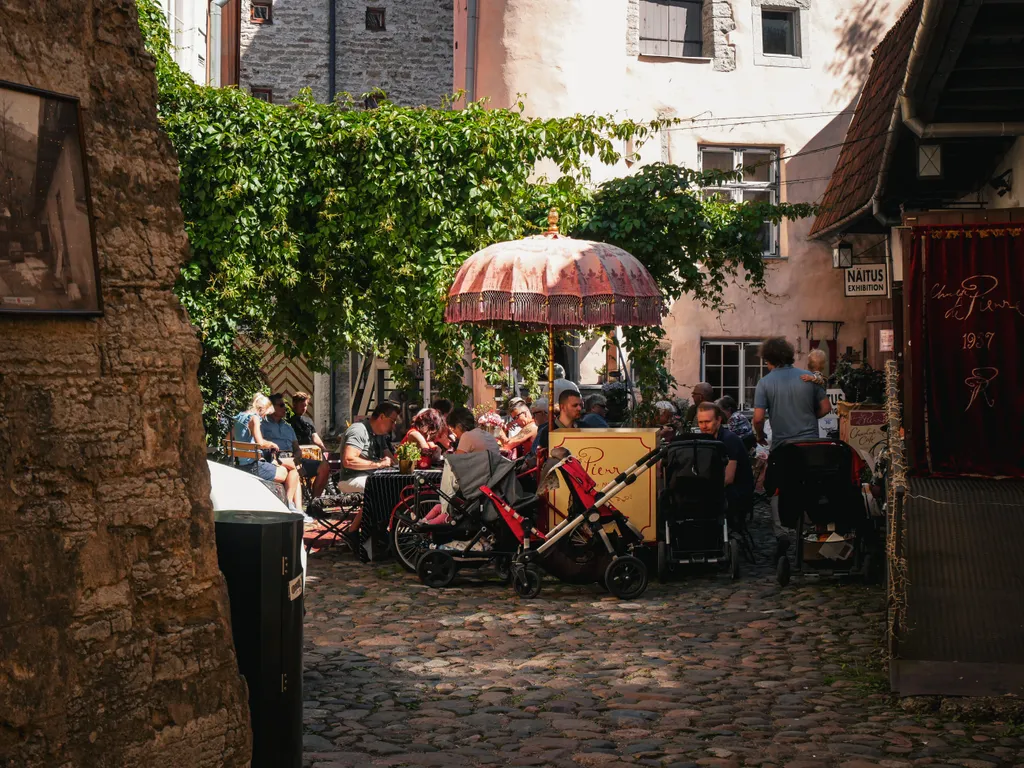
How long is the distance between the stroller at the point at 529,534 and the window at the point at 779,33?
13226mm

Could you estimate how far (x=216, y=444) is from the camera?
1469 centimetres

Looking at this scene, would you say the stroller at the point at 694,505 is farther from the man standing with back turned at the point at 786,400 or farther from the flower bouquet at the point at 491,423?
the flower bouquet at the point at 491,423

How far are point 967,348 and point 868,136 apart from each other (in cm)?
943

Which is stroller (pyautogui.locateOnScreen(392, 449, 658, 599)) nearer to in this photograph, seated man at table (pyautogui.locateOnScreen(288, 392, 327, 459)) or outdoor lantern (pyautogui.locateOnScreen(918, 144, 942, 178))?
outdoor lantern (pyautogui.locateOnScreen(918, 144, 942, 178))

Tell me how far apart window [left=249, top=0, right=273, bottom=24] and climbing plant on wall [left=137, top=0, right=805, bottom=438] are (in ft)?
55.8

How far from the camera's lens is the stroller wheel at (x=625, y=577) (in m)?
10.0

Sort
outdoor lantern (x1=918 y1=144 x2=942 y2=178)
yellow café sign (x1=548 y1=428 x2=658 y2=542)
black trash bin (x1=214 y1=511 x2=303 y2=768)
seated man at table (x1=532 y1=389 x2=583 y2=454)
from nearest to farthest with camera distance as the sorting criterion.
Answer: black trash bin (x1=214 y1=511 x2=303 y2=768), yellow café sign (x1=548 y1=428 x2=658 y2=542), seated man at table (x1=532 y1=389 x2=583 y2=454), outdoor lantern (x1=918 y1=144 x2=942 y2=178)

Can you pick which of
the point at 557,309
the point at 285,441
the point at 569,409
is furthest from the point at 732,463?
the point at 285,441

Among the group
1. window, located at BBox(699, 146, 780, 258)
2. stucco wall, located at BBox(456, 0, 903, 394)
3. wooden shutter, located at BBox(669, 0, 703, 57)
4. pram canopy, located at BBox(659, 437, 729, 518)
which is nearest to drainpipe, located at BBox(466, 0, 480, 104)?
stucco wall, located at BBox(456, 0, 903, 394)

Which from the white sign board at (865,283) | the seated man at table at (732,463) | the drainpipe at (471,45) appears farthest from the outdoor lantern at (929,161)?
the drainpipe at (471,45)

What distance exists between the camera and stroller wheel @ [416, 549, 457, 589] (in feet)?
34.5

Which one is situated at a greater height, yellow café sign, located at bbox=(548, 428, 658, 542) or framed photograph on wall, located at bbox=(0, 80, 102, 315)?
framed photograph on wall, located at bbox=(0, 80, 102, 315)

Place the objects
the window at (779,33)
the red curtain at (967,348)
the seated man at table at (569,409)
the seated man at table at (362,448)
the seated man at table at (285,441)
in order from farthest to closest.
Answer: the window at (779,33), the seated man at table at (285,441), the seated man at table at (362,448), the seated man at table at (569,409), the red curtain at (967,348)

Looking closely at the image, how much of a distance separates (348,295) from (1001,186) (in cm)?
682
